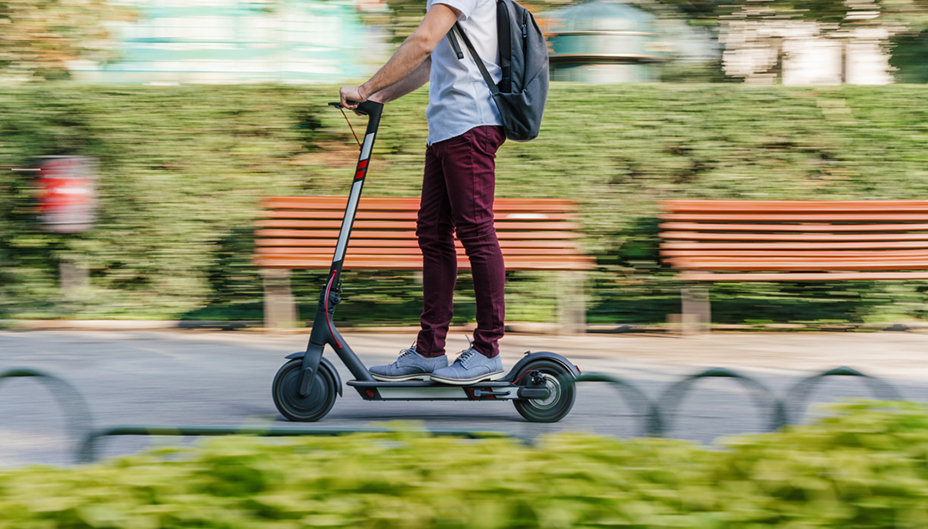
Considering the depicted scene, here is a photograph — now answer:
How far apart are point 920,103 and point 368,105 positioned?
4920 millimetres

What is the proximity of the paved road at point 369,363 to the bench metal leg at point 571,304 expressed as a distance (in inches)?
5.9

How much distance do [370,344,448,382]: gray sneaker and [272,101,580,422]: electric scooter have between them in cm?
3

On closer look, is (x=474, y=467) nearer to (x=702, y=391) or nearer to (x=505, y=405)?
(x=505, y=405)

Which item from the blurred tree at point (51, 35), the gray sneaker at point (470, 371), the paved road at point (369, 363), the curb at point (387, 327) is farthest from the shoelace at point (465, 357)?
the blurred tree at point (51, 35)

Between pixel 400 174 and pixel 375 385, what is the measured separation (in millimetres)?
3204

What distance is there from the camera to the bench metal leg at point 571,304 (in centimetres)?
618

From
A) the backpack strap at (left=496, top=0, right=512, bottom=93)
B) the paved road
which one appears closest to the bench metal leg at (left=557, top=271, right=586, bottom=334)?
the paved road

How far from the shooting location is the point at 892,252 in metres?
6.21

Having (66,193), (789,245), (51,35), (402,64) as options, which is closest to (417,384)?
(402,64)

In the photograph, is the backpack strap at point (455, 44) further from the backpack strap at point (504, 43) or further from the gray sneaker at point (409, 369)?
the gray sneaker at point (409, 369)

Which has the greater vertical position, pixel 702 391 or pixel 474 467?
pixel 474 467

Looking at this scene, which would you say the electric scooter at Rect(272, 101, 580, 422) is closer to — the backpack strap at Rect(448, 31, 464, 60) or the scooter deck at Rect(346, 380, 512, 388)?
the scooter deck at Rect(346, 380, 512, 388)

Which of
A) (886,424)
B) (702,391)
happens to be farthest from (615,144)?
(886,424)

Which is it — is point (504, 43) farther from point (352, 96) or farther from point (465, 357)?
point (465, 357)
